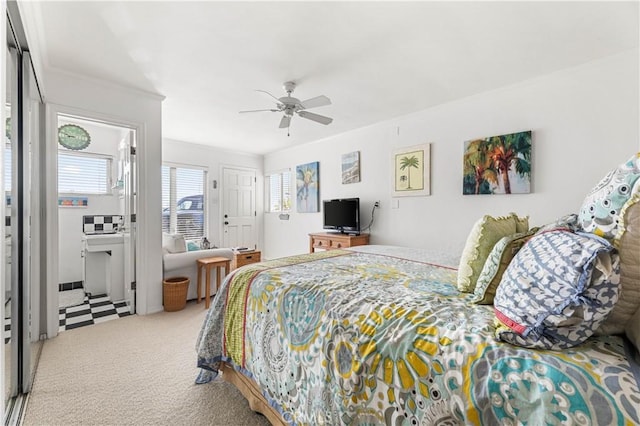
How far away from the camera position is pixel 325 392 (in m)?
1.15

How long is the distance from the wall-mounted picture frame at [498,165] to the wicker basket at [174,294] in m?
3.46

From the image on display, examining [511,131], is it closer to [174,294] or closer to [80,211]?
[174,294]

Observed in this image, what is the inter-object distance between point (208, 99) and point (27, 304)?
2497 millimetres

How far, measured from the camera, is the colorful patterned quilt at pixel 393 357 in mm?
724

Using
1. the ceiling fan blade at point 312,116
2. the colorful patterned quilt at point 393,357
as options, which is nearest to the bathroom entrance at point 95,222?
the ceiling fan blade at point 312,116

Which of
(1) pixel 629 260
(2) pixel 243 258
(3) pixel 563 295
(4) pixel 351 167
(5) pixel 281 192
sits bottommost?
(2) pixel 243 258

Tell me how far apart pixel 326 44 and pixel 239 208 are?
4.52 metres

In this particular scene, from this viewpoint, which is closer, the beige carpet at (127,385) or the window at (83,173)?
the beige carpet at (127,385)

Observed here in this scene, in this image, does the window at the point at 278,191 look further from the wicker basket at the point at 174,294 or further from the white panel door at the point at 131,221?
the white panel door at the point at 131,221

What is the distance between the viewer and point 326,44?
2168mm

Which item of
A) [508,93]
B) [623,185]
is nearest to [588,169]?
[508,93]

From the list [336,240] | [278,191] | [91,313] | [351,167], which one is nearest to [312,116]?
[351,167]

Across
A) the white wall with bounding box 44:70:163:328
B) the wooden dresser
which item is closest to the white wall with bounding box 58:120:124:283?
the white wall with bounding box 44:70:163:328

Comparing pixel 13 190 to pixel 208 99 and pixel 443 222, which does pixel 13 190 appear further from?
pixel 443 222
